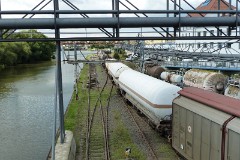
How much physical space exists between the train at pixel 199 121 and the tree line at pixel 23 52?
120 ft

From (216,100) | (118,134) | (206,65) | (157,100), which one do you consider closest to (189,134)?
(216,100)

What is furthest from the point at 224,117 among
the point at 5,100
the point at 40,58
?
the point at 40,58

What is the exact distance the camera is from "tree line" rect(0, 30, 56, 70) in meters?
69.3

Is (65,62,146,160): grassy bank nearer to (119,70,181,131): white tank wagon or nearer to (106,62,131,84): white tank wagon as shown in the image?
(119,70,181,131): white tank wagon

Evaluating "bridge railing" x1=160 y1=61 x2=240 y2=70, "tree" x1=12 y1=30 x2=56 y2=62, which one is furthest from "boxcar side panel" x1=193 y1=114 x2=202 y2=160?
"tree" x1=12 y1=30 x2=56 y2=62

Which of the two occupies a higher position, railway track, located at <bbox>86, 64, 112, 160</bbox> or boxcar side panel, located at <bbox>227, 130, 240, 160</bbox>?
boxcar side panel, located at <bbox>227, 130, 240, 160</bbox>

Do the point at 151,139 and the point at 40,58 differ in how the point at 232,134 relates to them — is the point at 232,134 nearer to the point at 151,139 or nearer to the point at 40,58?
the point at 151,139

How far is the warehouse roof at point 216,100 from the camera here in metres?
10.8

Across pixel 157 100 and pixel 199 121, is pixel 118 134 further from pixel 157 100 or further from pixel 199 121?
pixel 199 121

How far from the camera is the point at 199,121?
40.5 ft

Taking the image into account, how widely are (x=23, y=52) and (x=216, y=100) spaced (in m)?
77.7

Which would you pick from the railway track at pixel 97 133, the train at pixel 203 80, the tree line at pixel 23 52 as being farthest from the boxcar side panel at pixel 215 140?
the tree line at pixel 23 52

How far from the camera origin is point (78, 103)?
3047cm

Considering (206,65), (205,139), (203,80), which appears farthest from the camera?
(206,65)
